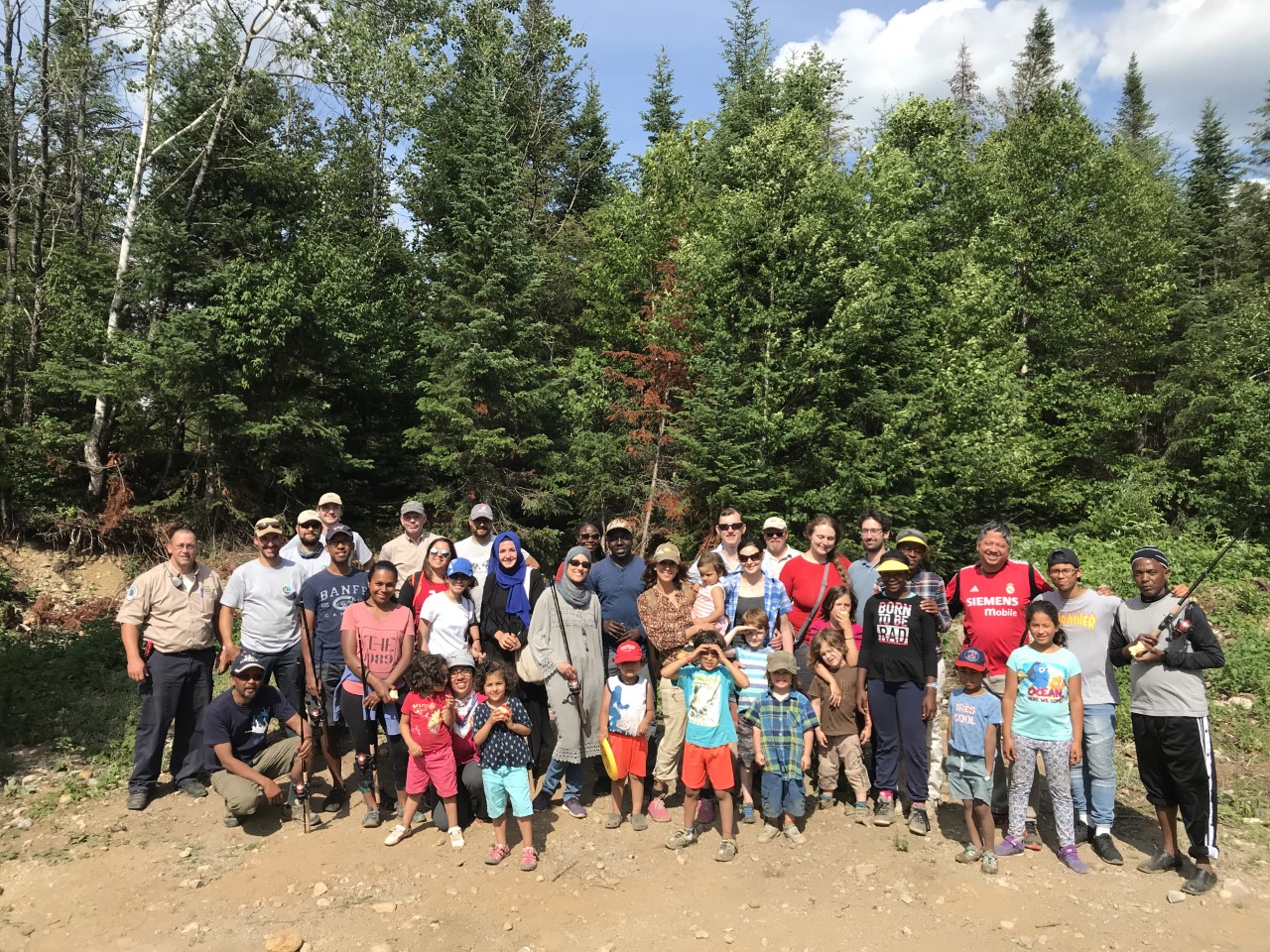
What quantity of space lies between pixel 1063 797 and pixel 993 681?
0.83 metres

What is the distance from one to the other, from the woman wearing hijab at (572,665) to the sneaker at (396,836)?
1016 mm

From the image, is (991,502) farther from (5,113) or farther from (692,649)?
(5,113)

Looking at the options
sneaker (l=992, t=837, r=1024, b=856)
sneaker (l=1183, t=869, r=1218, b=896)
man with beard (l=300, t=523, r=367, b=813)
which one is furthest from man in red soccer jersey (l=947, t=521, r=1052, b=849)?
man with beard (l=300, t=523, r=367, b=813)

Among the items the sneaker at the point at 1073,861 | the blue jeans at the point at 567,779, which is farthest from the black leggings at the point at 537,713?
the sneaker at the point at 1073,861

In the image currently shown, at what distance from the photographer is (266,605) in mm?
5742

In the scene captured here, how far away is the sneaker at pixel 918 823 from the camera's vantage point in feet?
17.3

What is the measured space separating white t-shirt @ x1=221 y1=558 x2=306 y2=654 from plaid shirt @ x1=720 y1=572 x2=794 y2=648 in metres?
3.51

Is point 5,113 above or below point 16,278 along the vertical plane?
above

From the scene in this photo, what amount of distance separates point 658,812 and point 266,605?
3.53 m

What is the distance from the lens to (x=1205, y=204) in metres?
25.6

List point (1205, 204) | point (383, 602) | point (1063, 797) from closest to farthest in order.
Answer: point (1063, 797) < point (383, 602) < point (1205, 204)

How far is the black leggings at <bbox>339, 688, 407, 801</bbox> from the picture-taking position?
5.43m

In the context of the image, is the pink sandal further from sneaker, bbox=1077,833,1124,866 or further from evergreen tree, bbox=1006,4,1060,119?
evergreen tree, bbox=1006,4,1060,119

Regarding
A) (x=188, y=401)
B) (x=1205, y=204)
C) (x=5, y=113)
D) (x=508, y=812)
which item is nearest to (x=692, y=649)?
(x=508, y=812)
